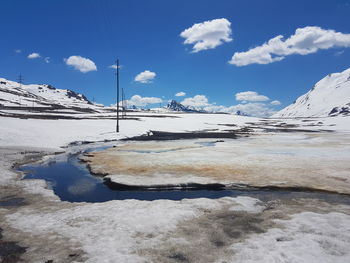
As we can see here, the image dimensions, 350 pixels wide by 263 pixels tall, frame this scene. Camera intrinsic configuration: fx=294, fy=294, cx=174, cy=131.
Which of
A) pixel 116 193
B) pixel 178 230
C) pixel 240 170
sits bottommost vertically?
pixel 116 193

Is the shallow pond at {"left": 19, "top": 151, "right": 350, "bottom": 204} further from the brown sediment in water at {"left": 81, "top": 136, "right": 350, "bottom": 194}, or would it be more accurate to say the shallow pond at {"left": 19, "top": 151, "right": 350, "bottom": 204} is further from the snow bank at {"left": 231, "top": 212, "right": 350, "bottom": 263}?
the snow bank at {"left": 231, "top": 212, "right": 350, "bottom": 263}

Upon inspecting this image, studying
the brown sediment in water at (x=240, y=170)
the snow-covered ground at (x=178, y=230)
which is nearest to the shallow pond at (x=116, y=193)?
the brown sediment in water at (x=240, y=170)

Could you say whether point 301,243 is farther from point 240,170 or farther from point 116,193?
point 240,170

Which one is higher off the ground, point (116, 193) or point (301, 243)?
point (301, 243)

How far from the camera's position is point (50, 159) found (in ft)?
97.5

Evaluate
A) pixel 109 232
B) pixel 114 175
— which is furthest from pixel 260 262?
pixel 114 175

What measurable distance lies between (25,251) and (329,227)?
10.7 meters

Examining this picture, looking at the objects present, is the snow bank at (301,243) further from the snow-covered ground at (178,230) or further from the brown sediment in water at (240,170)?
the brown sediment in water at (240,170)

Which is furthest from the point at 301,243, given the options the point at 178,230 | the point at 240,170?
the point at 240,170

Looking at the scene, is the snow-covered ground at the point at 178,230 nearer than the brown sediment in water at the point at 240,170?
Yes

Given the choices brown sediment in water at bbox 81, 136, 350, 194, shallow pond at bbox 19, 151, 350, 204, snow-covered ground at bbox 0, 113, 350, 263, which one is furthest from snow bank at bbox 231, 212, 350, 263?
brown sediment in water at bbox 81, 136, 350, 194

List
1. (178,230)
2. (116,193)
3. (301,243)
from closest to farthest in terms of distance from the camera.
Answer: (301,243)
(178,230)
(116,193)

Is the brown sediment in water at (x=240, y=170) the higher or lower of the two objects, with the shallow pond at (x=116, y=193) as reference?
higher

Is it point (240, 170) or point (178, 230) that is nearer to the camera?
point (178, 230)
